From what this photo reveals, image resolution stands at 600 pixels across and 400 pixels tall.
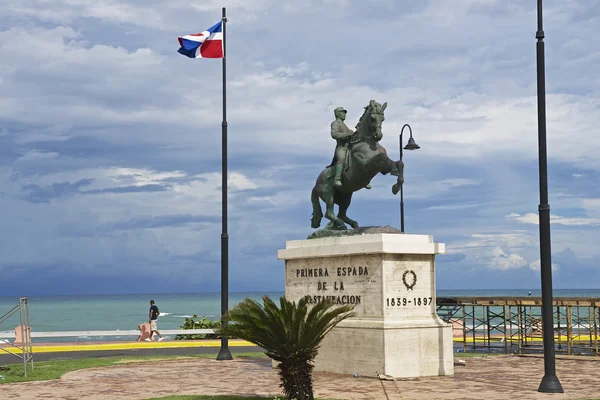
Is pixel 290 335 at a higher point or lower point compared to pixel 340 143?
lower

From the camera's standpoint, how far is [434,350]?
57.8 feet

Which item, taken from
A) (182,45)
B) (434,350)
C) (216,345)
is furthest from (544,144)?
(216,345)

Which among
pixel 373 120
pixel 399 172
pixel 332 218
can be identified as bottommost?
pixel 332 218

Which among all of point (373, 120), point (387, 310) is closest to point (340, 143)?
point (373, 120)

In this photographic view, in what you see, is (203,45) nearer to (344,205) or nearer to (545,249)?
(344,205)

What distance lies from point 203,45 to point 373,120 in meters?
8.02

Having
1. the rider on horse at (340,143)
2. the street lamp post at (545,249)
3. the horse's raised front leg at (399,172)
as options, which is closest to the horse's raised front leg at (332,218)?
the rider on horse at (340,143)

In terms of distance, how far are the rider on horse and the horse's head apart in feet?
1.80

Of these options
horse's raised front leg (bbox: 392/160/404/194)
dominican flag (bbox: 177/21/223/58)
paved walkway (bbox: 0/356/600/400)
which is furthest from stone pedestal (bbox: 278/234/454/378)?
dominican flag (bbox: 177/21/223/58)

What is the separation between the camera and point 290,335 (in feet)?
41.7

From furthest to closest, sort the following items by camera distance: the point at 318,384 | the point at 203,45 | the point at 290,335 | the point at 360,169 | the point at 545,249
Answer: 1. the point at 203,45
2. the point at 360,169
3. the point at 318,384
4. the point at 545,249
5. the point at 290,335

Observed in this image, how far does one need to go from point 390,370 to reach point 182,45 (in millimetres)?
12466

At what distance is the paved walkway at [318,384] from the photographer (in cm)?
1480

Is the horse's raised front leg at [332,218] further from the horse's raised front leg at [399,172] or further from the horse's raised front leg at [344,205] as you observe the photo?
the horse's raised front leg at [399,172]
